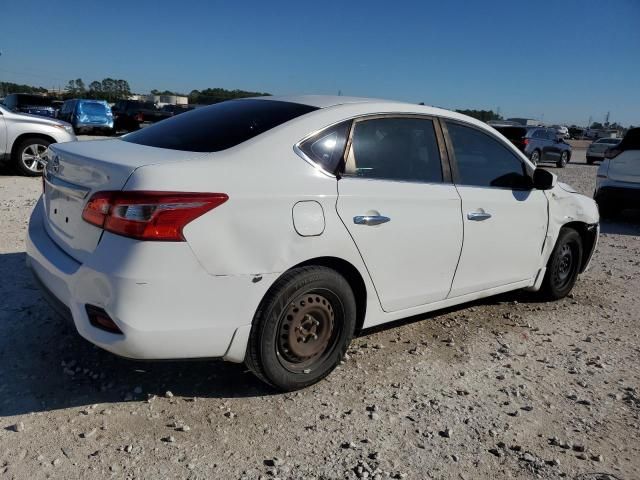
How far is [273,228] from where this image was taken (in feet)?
9.01

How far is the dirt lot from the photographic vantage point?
252 cm

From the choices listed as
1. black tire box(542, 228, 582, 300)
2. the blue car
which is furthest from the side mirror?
the blue car

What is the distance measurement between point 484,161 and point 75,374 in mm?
3074

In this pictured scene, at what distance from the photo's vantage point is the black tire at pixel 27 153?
10030 mm

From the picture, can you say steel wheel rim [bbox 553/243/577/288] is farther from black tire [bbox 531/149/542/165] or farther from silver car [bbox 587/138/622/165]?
silver car [bbox 587/138/622/165]

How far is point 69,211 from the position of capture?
285 cm

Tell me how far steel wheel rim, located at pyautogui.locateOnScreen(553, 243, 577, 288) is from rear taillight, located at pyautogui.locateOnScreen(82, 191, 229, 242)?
3.59 m

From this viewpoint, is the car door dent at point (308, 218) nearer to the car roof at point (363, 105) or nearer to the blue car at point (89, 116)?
the car roof at point (363, 105)

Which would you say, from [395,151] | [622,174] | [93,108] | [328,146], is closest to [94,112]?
[93,108]

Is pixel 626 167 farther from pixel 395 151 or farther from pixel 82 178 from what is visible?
pixel 82 178

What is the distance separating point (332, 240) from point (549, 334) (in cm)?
232

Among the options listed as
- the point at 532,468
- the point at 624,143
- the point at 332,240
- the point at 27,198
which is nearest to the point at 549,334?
the point at 532,468

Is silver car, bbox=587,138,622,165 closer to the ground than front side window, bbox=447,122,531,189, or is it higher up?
closer to the ground

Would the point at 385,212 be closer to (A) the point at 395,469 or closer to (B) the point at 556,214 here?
(A) the point at 395,469
